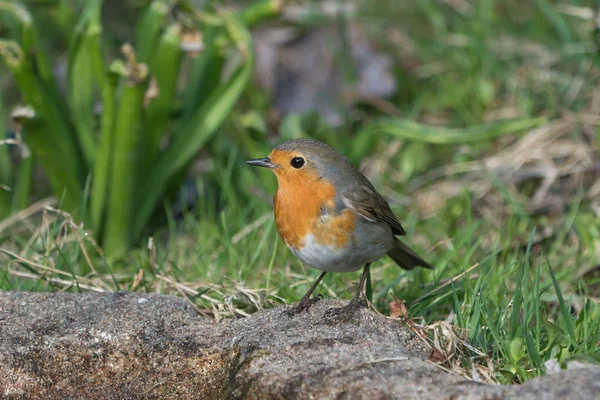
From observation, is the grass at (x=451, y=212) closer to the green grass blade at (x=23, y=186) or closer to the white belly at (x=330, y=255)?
the green grass blade at (x=23, y=186)

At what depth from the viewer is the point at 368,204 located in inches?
146

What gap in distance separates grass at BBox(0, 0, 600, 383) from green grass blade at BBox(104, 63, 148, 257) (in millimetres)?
170

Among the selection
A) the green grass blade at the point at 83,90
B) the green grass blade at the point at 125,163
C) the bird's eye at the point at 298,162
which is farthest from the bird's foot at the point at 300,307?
the green grass blade at the point at 83,90

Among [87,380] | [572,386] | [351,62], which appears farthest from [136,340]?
[351,62]

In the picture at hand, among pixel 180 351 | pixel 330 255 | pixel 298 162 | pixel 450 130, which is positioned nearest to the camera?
pixel 180 351

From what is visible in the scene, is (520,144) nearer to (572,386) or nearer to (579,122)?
(579,122)

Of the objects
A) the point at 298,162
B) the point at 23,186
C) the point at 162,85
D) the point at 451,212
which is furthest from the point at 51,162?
the point at 451,212

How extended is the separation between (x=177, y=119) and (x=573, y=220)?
244 cm

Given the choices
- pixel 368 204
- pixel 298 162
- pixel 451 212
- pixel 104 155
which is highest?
pixel 298 162

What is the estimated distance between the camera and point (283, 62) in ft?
23.2

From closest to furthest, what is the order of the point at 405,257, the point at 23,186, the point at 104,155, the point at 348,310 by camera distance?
1. the point at 348,310
2. the point at 405,257
3. the point at 104,155
4. the point at 23,186

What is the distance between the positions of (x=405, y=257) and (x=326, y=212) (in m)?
0.63

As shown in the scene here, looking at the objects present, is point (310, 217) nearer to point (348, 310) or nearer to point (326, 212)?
point (326, 212)

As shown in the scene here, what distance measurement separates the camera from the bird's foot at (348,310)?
10.5 ft
